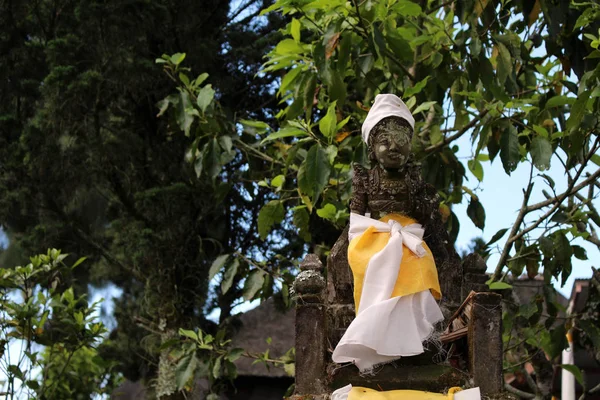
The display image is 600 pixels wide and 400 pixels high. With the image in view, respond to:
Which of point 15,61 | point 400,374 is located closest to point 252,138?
point 15,61

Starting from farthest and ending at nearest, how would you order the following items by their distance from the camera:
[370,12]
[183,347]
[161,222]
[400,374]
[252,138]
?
[161,222] → [252,138] → [183,347] → [370,12] → [400,374]

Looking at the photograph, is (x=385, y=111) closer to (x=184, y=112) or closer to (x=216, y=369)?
(x=184, y=112)

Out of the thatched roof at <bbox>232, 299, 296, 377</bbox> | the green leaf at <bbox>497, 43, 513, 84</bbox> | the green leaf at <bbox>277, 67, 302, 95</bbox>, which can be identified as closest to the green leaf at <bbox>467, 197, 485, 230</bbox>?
the green leaf at <bbox>497, 43, 513, 84</bbox>

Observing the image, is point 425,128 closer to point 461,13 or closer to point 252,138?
point 461,13

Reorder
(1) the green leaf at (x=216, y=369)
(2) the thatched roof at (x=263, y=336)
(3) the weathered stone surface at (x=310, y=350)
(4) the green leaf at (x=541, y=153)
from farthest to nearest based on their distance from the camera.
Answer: (2) the thatched roof at (x=263, y=336)
(1) the green leaf at (x=216, y=369)
(4) the green leaf at (x=541, y=153)
(3) the weathered stone surface at (x=310, y=350)

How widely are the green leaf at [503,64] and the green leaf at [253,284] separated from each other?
276 centimetres

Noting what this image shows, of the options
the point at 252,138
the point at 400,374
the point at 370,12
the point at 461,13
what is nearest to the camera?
the point at 400,374

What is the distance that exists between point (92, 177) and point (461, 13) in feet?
21.2

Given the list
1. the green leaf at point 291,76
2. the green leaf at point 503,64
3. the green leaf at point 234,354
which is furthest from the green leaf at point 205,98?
the green leaf at point 503,64

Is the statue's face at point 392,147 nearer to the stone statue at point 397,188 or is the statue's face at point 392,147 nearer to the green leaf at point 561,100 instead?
the stone statue at point 397,188

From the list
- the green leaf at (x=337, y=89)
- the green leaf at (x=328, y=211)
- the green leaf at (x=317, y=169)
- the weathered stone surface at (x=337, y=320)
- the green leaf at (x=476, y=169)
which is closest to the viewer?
the weathered stone surface at (x=337, y=320)

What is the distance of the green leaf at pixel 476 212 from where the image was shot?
309 inches

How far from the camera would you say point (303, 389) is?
185 inches

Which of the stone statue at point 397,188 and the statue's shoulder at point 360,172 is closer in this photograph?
the stone statue at point 397,188
